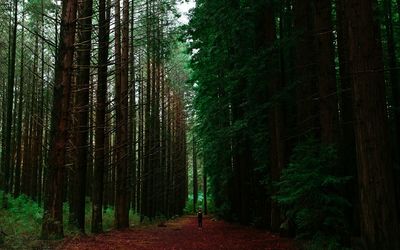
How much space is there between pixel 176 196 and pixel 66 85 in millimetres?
40081

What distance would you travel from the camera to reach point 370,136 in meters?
7.25

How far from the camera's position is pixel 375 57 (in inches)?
296

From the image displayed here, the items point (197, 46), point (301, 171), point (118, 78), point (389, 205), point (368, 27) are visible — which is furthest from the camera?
point (118, 78)

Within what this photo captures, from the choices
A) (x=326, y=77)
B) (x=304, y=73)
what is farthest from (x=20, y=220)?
(x=326, y=77)

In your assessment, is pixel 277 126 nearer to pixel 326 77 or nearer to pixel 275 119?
pixel 275 119

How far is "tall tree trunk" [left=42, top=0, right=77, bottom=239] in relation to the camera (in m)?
10.8

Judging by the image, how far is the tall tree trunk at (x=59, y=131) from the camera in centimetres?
1083

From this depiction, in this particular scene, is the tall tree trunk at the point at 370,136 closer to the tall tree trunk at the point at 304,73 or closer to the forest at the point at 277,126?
the forest at the point at 277,126

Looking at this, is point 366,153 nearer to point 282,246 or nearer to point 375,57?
point 375,57

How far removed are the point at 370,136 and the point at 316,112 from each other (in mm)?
5629

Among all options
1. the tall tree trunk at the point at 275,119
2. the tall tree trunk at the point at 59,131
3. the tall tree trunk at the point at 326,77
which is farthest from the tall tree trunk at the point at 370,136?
the tall tree trunk at the point at 59,131

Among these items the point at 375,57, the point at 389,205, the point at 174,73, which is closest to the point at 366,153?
the point at 389,205

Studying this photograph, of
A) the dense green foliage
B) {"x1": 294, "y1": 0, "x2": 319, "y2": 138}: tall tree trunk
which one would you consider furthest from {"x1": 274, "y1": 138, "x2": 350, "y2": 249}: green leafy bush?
the dense green foliage

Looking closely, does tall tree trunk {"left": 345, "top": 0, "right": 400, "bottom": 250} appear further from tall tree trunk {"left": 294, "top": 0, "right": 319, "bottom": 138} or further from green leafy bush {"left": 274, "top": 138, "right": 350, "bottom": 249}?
tall tree trunk {"left": 294, "top": 0, "right": 319, "bottom": 138}
